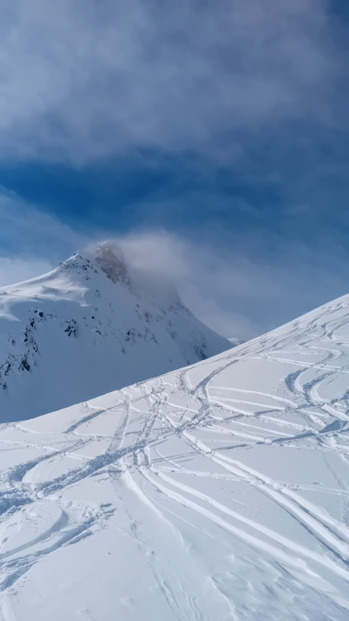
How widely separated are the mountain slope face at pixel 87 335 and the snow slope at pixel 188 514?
31.7 meters

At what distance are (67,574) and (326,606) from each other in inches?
111

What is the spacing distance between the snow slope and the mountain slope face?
→ 104 feet

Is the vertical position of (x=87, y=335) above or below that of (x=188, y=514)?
above

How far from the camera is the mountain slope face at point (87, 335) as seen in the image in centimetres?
4762

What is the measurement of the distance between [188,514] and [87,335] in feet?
210

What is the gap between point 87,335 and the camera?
68.7m

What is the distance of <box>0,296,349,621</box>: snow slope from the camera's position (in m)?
4.14

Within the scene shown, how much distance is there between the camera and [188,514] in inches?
249

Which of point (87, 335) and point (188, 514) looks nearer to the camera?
point (188, 514)

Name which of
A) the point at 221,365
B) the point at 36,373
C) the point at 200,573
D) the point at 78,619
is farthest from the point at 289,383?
the point at 36,373

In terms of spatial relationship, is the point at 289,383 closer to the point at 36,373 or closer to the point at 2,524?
the point at 2,524

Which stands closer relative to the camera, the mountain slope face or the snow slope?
the snow slope

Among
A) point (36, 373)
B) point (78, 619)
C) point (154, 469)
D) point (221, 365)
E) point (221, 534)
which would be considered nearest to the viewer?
point (78, 619)

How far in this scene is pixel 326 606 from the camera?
12.8 feet
